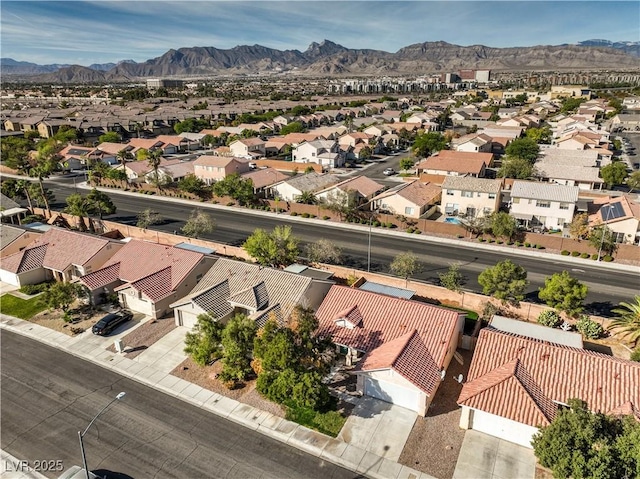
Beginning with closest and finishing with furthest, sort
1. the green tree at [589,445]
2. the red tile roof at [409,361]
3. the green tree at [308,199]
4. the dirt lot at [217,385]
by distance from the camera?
the green tree at [589,445]
the red tile roof at [409,361]
the dirt lot at [217,385]
the green tree at [308,199]

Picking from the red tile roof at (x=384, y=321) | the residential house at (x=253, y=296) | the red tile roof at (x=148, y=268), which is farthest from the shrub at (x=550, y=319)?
the red tile roof at (x=148, y=268)

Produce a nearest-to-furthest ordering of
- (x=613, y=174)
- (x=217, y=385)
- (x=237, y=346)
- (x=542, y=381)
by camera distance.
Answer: (x=542, y=381), (x=237, y=346), (x=217, y=385), (x=613, y=174)

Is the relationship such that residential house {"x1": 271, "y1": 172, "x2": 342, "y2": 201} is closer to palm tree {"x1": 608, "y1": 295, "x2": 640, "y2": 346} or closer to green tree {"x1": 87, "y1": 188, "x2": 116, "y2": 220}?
green tree {"x1": 87, "y1": 188, "x2": 116, "y2": 220}

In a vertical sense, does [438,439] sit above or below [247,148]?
below

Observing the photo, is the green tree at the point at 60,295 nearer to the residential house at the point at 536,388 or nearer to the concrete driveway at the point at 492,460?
the residential house at the point at 536,388

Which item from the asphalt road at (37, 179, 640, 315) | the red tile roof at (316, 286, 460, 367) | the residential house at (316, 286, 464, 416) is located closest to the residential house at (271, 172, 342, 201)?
the asphalt road at (37, 179, 640, 315)

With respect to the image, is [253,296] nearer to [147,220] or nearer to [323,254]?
[323,254]

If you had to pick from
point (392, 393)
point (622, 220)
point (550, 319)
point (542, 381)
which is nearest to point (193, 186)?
point (392, 393)
